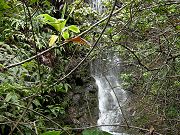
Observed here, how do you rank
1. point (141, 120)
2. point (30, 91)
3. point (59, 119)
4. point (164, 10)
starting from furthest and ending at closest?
1. point (59, 119)
2. point (141, 120)
3. point (164, 10)
4. point (30, 91)

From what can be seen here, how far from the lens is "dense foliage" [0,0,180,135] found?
4.02 feet

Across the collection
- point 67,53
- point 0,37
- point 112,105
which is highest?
point 0,37

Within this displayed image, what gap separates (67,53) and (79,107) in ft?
4.74

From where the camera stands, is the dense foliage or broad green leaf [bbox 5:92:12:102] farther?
broad green leaf [bbox 5:92:12:102]

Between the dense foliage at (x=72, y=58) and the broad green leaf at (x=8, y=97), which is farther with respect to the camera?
the broad green leaf at (x=8, y=97)

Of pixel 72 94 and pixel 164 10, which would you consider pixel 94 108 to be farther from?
pixel 164 10

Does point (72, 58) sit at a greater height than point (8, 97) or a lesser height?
greater

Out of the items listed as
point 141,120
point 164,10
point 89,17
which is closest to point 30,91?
point 164,10

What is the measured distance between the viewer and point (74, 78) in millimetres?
6855

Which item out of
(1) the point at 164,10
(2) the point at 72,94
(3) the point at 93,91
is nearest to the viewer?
(1) the point at 164,10

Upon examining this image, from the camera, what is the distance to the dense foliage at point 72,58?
1.23 m

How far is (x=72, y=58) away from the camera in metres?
2.83

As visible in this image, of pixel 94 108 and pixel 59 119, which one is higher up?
pixel 59 119

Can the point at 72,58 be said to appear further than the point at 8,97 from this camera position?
Yes
